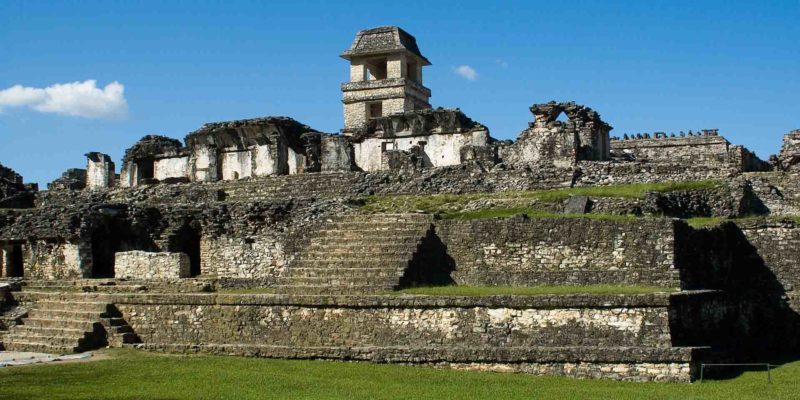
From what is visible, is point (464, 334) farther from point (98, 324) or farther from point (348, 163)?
point (348, 163)

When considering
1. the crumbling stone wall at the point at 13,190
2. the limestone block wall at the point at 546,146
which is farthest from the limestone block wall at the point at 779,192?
the crumbling stone wall at the point at 13,190

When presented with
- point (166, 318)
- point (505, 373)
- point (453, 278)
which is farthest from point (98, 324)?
point (505, 373)

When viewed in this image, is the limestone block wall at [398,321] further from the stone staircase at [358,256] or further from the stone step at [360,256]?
the stone step at [360,256]

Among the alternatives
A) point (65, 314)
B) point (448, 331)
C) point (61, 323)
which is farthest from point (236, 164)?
point (448, 331)

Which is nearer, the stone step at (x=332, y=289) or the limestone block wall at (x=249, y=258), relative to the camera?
the stone step at (x=332, y=289)

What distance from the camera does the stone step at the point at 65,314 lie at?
22.7m

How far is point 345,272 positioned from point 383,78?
37.4 m

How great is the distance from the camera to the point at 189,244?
29531 millimetres

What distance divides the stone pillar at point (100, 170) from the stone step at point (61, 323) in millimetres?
21592

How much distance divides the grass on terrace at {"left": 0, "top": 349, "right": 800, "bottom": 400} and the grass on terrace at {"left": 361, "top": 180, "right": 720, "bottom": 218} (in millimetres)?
6919

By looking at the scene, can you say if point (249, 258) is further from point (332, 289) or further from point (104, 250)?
point (332, 289)

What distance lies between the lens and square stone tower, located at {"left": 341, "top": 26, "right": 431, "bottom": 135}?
56050 mm

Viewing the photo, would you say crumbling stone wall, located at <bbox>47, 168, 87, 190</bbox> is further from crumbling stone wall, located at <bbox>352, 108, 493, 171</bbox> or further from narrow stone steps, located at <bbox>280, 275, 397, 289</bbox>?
narrow stone steps, located at <bbox>280, 275, 397, 289</bbox>

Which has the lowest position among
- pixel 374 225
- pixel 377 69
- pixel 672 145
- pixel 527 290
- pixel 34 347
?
pixel 34 347
